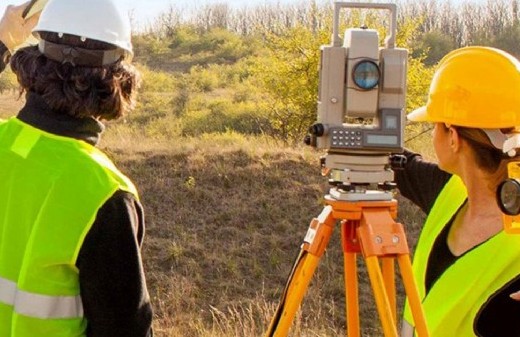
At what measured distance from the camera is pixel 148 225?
940 cm

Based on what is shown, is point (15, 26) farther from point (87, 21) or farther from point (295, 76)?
point (295, 76)

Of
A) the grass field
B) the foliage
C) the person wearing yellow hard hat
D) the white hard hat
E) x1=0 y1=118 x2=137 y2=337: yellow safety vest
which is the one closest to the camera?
x1=0 y1=118 x2=137 y2=337: yellow safety vest

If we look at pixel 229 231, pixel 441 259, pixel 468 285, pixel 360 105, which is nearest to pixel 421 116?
pixel 360 105

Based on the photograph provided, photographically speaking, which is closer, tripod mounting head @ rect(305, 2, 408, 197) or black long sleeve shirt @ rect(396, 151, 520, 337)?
black long sleeve shirt @ rect(396, 151, 520, 337)

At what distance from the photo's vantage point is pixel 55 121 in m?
1.88

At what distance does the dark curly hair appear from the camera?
1.87m

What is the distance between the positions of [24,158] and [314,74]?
12.4m

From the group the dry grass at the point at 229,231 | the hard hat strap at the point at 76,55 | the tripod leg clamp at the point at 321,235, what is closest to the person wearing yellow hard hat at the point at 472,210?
the tripod leg clamp at the point at 321,235

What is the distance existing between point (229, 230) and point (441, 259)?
7127 millimetres

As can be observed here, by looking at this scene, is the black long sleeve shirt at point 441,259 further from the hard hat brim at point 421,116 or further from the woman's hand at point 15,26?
the woman's hand at point 15,26

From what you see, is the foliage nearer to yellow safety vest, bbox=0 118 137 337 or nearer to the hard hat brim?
the hard hat brim

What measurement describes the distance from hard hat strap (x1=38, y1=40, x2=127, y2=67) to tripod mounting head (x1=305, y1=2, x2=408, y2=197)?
0.67m

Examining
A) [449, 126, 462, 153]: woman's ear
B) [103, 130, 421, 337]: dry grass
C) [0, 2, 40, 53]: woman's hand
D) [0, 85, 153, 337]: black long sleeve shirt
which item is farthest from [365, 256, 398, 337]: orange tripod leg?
[103, 130, 421, 337]: dry grass

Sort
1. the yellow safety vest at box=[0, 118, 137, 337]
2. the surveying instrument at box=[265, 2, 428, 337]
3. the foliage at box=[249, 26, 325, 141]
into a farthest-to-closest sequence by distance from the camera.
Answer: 1. the foliage at box=[249, 26, 325, 141]
2. the surveying instrument at box=[265, 2, 428, 337]
3. the yellow safety vest at box=[0, 118, 137, 337]
